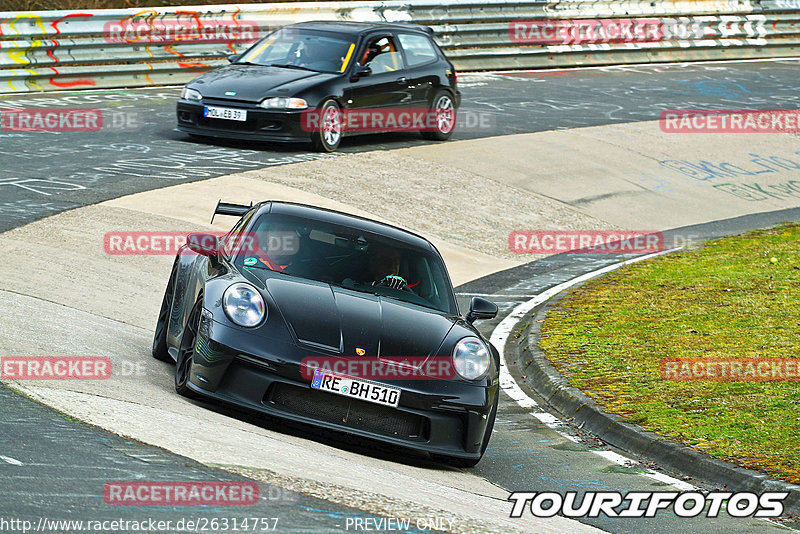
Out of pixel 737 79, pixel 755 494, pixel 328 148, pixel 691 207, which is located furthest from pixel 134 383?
pixel 737 79

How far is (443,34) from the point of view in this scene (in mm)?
25984

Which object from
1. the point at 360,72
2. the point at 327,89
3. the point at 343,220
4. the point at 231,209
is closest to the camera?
the point at 343,220

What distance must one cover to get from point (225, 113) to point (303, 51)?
6.90 ft

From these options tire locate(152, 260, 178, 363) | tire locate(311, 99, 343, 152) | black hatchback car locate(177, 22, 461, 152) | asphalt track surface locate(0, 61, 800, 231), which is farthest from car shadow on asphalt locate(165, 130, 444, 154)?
tire locate(152, 260, 178, 363)

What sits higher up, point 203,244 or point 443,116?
point 203,244

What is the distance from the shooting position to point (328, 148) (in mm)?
17641

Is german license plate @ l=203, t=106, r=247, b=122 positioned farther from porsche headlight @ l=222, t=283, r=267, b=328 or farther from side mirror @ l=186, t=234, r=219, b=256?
porsche headlight @ l=222, t=283, r=267, b=328

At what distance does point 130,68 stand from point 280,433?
15643mm

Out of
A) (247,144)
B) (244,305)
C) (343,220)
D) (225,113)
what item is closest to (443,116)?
→ (247,144)

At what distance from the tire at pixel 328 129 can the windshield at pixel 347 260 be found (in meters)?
9.24

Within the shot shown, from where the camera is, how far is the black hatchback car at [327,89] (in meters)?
16.7

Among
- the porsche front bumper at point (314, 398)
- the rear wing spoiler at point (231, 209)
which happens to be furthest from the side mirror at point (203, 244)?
the rear wing spoiler at point (231, 209)

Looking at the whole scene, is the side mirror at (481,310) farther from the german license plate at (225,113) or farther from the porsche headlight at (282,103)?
the german license plate at (225,113)

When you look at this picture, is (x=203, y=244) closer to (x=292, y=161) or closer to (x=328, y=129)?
(x=292, y=161)
